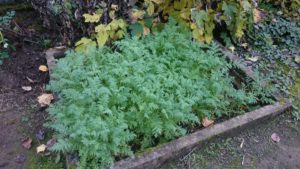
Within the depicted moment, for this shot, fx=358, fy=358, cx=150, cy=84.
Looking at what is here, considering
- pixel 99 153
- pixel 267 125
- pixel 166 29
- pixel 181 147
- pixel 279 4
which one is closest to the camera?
pixel 99 153

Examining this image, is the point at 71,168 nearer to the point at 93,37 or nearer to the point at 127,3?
the point at 93,37

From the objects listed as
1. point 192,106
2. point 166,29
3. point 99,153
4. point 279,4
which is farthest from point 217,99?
point 279,4

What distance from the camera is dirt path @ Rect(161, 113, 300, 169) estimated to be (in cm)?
285

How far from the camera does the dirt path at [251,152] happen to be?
2854 millimetres

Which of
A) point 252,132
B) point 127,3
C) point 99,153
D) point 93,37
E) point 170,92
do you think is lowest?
point 252,132

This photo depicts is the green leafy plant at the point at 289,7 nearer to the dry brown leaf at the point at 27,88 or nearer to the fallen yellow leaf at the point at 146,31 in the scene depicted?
the fallen yellow leaf at the point at 146,31

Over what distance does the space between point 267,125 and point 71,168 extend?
178cm

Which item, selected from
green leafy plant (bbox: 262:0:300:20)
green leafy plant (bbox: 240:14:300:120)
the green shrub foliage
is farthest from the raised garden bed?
green leafy plant (bbox: 262:0:300:20)

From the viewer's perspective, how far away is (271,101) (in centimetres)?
329

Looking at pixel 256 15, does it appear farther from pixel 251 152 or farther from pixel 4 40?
pixel 4 40

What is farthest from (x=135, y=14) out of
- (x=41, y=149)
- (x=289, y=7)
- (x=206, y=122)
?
(x=289, y=7)

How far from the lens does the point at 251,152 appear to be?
3.00m

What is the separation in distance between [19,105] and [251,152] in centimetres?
213

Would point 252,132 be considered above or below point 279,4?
below
